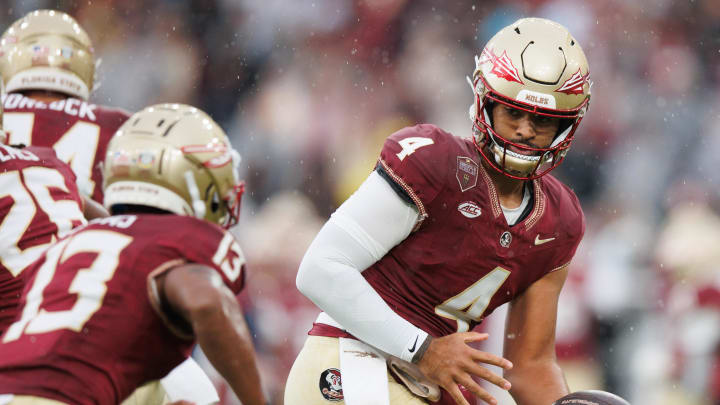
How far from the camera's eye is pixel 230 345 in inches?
85.5

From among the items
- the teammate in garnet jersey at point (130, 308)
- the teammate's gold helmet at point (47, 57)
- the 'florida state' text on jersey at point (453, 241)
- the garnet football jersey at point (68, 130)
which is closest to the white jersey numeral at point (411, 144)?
the 'florida state' text on jersey at point (453, 241)

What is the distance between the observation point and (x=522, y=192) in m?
3.01

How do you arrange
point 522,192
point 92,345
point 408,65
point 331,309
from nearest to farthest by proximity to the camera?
point 92,345
point 331,309
point 522,192
point 408,65

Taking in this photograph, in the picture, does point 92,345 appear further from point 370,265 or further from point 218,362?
point 370,265

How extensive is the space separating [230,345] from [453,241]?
87 centimetres

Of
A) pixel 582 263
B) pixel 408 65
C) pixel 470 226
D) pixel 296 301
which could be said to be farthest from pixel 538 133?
pixel 408 65

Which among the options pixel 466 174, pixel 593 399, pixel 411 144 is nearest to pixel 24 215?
pixel 411 144

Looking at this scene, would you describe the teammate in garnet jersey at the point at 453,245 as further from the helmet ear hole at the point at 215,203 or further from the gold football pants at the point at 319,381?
the helmet ear hole at the point at 215,203

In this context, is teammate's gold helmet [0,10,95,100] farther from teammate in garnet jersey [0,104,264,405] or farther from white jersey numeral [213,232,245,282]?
white jersey numeral [213,232,245,282]

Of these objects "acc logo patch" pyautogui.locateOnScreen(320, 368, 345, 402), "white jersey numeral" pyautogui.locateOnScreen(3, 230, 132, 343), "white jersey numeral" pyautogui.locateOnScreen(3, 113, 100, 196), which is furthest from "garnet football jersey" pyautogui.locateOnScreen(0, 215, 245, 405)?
"white jersey numeral" pyautogui.locateOnScreen(3, 113, 100, 196)

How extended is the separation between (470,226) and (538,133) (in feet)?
1.09

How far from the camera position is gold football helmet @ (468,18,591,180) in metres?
2.85

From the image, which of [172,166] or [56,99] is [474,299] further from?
[56,99]

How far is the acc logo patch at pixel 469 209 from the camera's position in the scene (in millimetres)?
2814
